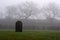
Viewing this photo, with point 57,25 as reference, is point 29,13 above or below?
above

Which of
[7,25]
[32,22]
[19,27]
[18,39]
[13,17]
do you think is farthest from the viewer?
[13,17]

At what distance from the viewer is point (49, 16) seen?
24.8 ft

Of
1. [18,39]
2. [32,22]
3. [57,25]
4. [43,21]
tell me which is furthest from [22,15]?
[18,39]

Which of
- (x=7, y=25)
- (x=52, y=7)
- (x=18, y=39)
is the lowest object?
(x=18, y=39)

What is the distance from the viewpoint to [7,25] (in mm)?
6258

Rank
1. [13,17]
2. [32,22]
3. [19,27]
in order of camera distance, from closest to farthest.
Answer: [19,27] < [32,22] < [13,17]

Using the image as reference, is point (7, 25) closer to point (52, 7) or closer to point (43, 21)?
point (43, 21)

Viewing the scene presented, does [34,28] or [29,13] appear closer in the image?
[34,28]

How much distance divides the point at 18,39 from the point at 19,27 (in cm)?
191

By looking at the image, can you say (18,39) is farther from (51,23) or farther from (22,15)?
(22,15)

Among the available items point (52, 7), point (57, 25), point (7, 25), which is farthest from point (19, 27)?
point (52, 7)

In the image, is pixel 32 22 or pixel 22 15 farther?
pixel 22 15

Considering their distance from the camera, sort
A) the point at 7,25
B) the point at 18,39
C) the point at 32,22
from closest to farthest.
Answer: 1. the point at 18,39
2. the point at 7,25
3. the point at 32,22

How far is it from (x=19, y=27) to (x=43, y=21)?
1.88m
